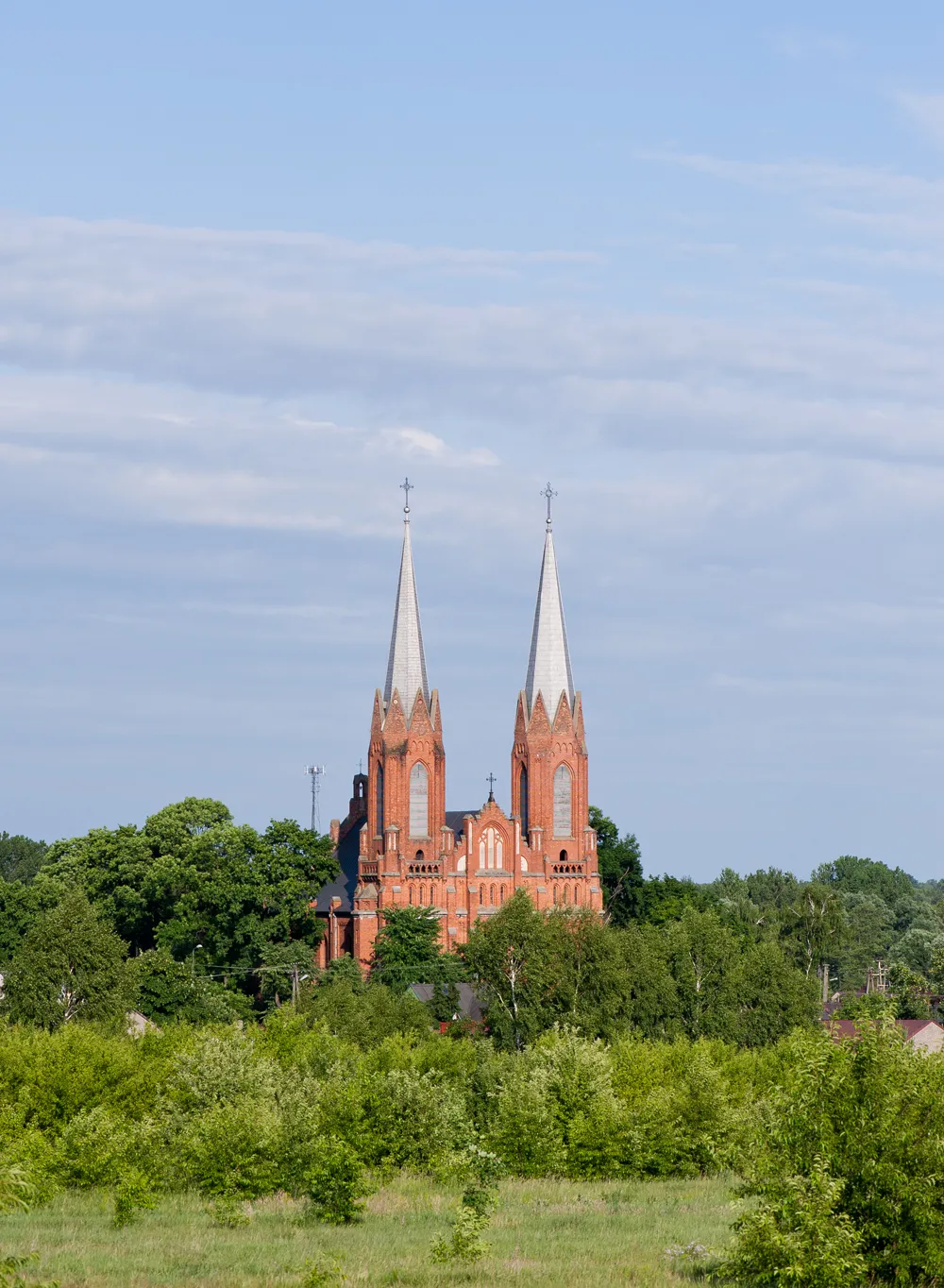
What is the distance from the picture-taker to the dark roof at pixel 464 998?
327ft

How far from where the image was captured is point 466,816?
134 meters

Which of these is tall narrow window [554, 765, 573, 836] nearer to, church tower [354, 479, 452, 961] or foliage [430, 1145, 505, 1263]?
church tower [354, 479, 452, 961]

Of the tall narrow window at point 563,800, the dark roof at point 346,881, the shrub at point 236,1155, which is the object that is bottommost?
the shrub at point 236,1155

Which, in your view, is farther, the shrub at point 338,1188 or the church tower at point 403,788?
the church tower at point 403,788

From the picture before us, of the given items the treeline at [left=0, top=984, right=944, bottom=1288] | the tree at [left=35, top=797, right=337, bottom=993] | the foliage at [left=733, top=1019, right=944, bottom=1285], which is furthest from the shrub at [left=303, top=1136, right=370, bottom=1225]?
the tree at [left=35, top=797, right=337, bottom=993]

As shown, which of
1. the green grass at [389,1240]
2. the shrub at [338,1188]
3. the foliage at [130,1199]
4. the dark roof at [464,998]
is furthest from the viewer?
the dark roof at [464,998]

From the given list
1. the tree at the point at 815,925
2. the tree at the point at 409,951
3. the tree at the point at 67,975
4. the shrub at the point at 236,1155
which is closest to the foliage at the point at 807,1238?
the shrub at the point at 236,1155

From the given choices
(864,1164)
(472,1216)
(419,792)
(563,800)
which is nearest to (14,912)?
(419,792)

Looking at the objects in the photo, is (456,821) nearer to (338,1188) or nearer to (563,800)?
(563,800)

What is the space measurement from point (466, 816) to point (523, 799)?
3989 millimetres

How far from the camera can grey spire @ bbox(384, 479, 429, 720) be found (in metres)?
133

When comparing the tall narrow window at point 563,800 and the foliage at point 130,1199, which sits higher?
the tall narrow window at point 563,800

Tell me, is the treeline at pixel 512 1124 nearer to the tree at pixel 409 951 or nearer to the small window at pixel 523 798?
the tree at pixel 409 951

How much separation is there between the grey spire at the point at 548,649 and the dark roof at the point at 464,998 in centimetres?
2512
